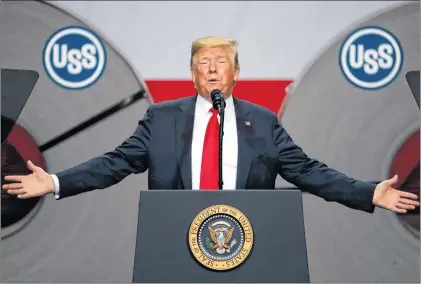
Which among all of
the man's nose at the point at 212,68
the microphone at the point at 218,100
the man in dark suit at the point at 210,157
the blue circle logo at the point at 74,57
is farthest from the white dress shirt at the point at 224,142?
the blue circle logo at the point at 74,57

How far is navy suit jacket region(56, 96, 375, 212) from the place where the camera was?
276 centimetres

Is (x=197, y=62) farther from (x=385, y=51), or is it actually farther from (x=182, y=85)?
(x=385, y=51)

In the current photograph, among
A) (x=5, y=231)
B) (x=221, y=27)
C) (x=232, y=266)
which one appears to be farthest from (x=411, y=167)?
(x=5, y=231)

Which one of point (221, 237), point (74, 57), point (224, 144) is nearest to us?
point (221, 237)

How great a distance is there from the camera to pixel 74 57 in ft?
12.4

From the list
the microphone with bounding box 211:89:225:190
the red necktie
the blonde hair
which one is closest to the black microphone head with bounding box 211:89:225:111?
the microphone with bounding box 211:89:225:190

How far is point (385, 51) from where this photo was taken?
3805 mm

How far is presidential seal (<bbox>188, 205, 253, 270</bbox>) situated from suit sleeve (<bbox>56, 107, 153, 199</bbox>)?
1.64ft

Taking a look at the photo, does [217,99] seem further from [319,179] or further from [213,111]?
[319,179]

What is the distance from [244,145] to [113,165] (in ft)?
1.57

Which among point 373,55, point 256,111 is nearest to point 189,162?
point 256,111

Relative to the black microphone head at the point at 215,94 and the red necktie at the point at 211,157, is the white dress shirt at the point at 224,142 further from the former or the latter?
the black microphone head at the point at 215,94

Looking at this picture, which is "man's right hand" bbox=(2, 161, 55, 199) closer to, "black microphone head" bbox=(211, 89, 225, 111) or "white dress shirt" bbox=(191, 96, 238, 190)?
"white dress shirt" bbox=(191, 96, 238, 190)

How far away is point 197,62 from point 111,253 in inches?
47.9
